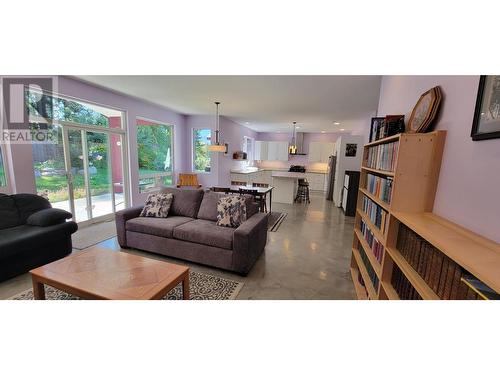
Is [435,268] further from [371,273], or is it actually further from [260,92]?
[260,92]

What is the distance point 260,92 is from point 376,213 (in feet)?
10.0

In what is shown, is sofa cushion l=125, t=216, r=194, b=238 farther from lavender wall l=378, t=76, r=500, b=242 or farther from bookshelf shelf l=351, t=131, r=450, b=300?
lavender wall l=378, t=76, r=500, b=242

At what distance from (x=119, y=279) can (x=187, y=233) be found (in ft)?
3.23

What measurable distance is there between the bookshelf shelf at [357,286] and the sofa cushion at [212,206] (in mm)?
1452

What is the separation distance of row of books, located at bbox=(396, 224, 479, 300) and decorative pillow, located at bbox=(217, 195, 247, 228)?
1.78 metres

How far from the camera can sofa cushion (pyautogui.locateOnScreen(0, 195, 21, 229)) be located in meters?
2.56

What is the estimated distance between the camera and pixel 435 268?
1114 millimetres

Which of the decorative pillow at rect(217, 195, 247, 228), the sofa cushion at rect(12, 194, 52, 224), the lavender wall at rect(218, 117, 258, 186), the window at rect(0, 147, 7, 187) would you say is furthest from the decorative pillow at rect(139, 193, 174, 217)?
the lavender wall at rect(218, 117, 258, 186)

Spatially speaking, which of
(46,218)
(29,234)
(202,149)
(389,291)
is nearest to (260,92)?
(202,149)

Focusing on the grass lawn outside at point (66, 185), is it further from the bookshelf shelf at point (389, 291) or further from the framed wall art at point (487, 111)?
the framed wall art at point (487, 111)

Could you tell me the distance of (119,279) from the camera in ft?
5.48
